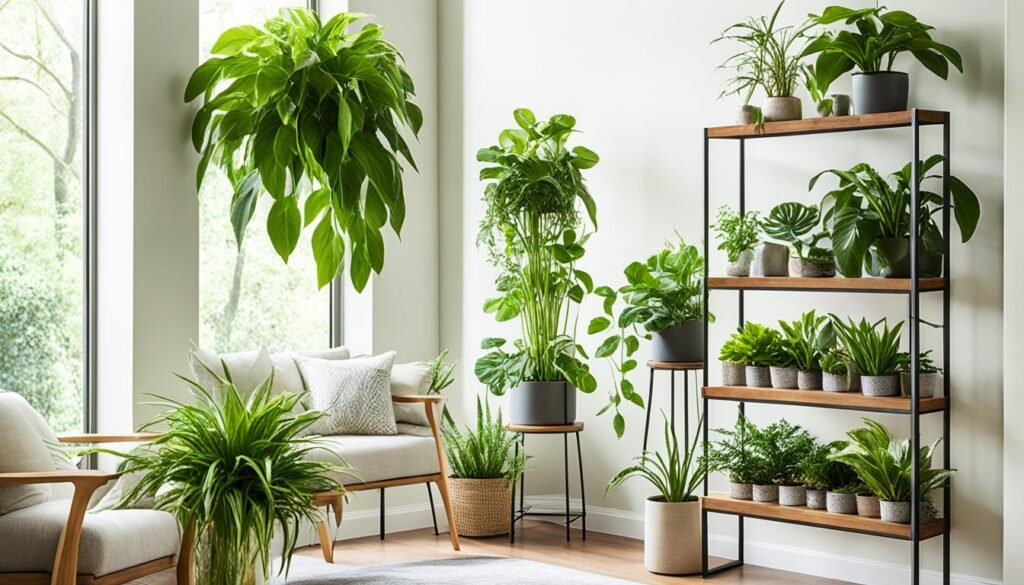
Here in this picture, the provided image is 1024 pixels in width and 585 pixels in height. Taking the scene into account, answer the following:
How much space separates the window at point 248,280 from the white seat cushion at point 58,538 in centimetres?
188

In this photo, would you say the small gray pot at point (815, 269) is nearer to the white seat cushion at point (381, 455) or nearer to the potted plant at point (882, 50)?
the potted plant at point (882, 50)

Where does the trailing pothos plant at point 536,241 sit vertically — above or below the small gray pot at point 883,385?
above

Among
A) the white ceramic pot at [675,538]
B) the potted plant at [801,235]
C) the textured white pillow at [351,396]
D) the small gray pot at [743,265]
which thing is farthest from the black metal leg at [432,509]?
the potted plant at [801,235]

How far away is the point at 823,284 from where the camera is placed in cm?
460

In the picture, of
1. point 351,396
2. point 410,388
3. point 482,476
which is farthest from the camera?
point 482,476

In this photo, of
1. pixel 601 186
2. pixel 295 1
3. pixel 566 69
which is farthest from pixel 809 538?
pixel 295 1

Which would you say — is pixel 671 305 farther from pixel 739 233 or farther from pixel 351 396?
pixel 351 396

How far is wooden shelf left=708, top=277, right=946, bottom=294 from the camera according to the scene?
4.41 metres

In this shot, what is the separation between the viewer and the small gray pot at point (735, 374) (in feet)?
16.0

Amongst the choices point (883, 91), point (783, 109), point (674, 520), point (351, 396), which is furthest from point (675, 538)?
point (883, 91)

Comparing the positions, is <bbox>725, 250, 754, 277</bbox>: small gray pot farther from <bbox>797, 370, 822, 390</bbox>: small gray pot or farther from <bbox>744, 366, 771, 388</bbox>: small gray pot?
<bbox>797, 370, 822, 390</bbox>: small gray pot

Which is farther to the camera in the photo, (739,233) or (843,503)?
(739,233)

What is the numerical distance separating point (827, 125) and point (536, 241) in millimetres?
1541

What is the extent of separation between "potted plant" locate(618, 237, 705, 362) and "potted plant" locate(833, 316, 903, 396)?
2.61 ft
